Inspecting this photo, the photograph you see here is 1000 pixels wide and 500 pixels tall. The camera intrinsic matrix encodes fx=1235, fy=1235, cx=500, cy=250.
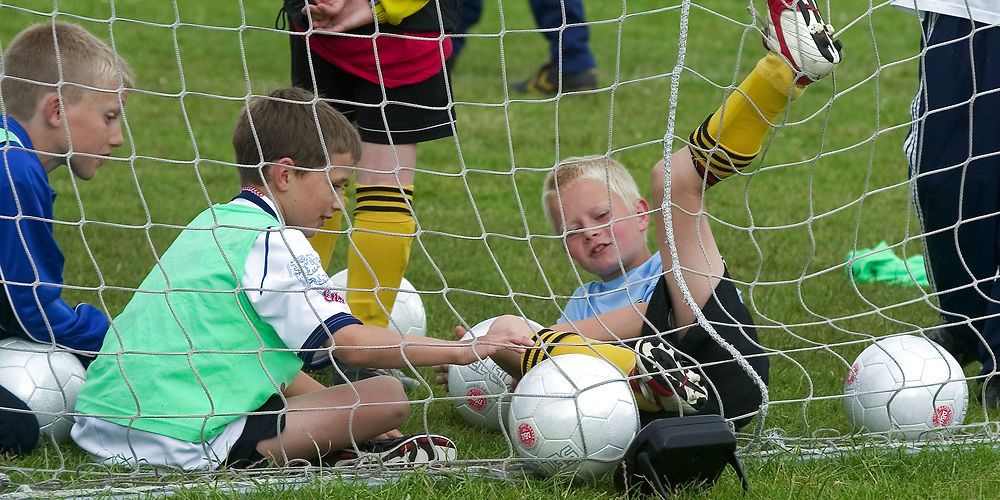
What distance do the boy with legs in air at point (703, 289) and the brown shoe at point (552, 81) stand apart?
16.6 ft

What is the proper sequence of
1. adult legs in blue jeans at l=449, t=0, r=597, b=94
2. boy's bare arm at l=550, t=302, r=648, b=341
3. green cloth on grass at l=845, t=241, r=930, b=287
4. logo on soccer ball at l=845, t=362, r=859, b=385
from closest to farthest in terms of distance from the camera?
logo on soccer ball at l=845, t=362, r=859, b=385
boy's bare arm at l=550, t=302, r=648, b=341
green cloth on grass at l=845, t=241, r=930, b=287
adult legs in blue jeans at l=449, t=0, r=597, b=94

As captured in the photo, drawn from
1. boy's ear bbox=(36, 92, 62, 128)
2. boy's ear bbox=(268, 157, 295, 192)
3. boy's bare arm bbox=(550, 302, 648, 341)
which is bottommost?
boy's bare arm bbox=(550, 302, 648, 341)

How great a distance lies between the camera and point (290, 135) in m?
3.24

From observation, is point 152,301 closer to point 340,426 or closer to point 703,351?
point 340,426

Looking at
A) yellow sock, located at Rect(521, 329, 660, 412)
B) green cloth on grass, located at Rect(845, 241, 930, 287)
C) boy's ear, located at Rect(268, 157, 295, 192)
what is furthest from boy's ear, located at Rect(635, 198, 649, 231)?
green cloth on grass, located at Rect(845, 241, 930, 287)

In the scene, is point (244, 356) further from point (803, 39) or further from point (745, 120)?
point (803, 39)

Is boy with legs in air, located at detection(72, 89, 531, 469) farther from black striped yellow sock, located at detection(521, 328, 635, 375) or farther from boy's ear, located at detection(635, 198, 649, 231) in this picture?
boy's ear, located at detection(635, 198, 649, 231)

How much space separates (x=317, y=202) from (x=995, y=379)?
2037 mm

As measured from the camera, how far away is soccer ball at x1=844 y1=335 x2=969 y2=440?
3.26m

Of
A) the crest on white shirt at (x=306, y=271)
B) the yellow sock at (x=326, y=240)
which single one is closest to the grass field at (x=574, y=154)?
the crest on white shirt at (x=306, y=271)

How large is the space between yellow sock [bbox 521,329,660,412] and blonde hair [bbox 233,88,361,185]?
708 mm

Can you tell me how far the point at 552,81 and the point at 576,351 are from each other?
18.1ft

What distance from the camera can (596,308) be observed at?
12.8 feet

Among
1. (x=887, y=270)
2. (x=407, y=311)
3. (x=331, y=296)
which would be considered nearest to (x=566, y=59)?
(x=887, y=270)
